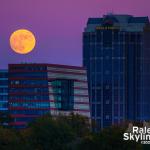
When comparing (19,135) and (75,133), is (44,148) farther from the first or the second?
(75,133)

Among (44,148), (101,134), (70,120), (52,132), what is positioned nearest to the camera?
(101,134)

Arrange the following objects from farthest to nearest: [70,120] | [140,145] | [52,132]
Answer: [70,120] < [52,132] < [140,145]

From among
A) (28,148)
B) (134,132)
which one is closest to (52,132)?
(28,148)

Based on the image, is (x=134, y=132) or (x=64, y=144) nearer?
(x=134, y=132)

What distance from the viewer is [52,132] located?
461ft

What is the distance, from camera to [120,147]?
111m

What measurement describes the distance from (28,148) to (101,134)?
9.42 m

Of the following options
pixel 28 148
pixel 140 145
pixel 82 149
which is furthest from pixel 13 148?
pixel 140 145

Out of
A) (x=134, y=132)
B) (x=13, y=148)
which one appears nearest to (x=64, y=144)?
(x=13, y=148)

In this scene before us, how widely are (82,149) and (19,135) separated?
68.7 feet

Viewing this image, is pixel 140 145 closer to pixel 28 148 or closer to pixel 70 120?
pixel 28 148

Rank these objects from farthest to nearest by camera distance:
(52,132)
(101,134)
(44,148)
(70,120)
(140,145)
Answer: (70,120)
(52,132)
(44,148)
(101,134)
(140,145)

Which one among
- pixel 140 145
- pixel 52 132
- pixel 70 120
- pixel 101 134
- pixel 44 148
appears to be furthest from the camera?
pixel 70 120

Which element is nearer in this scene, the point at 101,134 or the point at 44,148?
the point at 101,134
